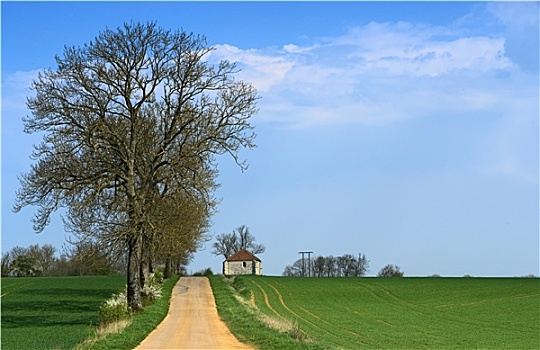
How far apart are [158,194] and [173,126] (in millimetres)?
4590

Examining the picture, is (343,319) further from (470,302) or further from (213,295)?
(470,302)

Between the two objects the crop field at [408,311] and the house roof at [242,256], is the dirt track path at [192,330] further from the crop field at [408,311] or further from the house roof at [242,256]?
the house roof at [242,256]

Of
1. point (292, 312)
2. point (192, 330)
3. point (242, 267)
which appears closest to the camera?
point (192, 330)

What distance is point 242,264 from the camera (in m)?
125

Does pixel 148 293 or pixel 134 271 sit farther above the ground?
pixel 134 271

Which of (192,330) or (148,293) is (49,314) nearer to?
(148,293)

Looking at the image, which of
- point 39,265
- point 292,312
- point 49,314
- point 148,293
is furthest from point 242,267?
point 49,314

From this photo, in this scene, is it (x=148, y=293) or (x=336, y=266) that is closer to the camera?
(x=148, y=293)

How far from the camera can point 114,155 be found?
32875mm

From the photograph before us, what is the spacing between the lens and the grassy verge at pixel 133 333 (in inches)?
787

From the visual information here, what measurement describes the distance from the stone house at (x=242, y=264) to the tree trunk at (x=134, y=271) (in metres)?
91.8

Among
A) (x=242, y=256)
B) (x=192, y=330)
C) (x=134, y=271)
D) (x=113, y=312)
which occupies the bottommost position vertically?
(x=192, y=330)

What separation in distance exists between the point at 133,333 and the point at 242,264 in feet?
336

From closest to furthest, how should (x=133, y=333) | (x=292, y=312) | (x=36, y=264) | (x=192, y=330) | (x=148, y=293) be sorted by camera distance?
1. (x=133, y=333)
2. (x=192, y=330)
3. (x=148, y=293)
4. (x=292, y=312)
5. (x=36, y=264)
